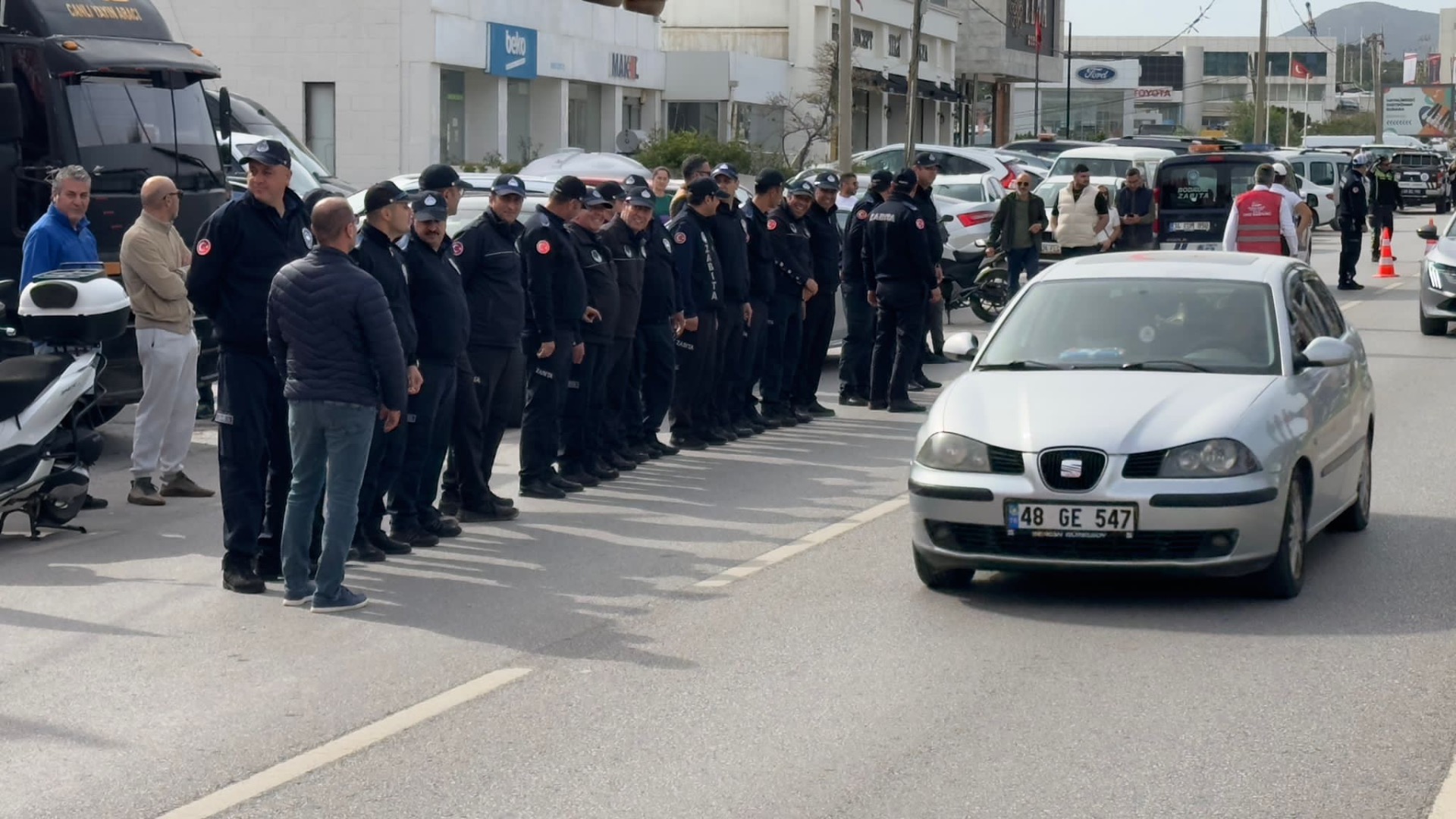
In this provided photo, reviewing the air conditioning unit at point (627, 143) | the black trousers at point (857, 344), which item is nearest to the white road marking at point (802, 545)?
the black trousers at point (857, 344)

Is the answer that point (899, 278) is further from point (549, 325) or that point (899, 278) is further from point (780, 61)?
point (780, 61)

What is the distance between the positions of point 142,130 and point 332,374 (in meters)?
7.92

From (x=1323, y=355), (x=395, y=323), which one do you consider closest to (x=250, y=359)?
(x=395, y=323)

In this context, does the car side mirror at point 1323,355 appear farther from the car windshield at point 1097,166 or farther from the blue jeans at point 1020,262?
the car windshield at point 1097,166

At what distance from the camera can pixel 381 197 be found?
9.45 metres

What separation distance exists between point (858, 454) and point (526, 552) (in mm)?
4015

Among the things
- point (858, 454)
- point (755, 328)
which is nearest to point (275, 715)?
point (858, 454)

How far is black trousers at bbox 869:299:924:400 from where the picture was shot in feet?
50.6

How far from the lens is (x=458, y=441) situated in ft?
35.7

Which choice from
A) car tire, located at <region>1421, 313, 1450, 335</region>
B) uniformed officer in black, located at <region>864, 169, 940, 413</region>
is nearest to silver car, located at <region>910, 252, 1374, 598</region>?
uniformed officer in black, located at <region>864, 169, 940, 413</region>

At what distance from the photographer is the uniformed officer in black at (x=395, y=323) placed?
943cm

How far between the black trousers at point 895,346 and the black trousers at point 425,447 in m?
5.67

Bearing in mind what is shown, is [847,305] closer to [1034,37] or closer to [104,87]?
[104,87]

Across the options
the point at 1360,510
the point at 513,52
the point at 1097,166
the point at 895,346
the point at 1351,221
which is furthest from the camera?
the point at 513,52
